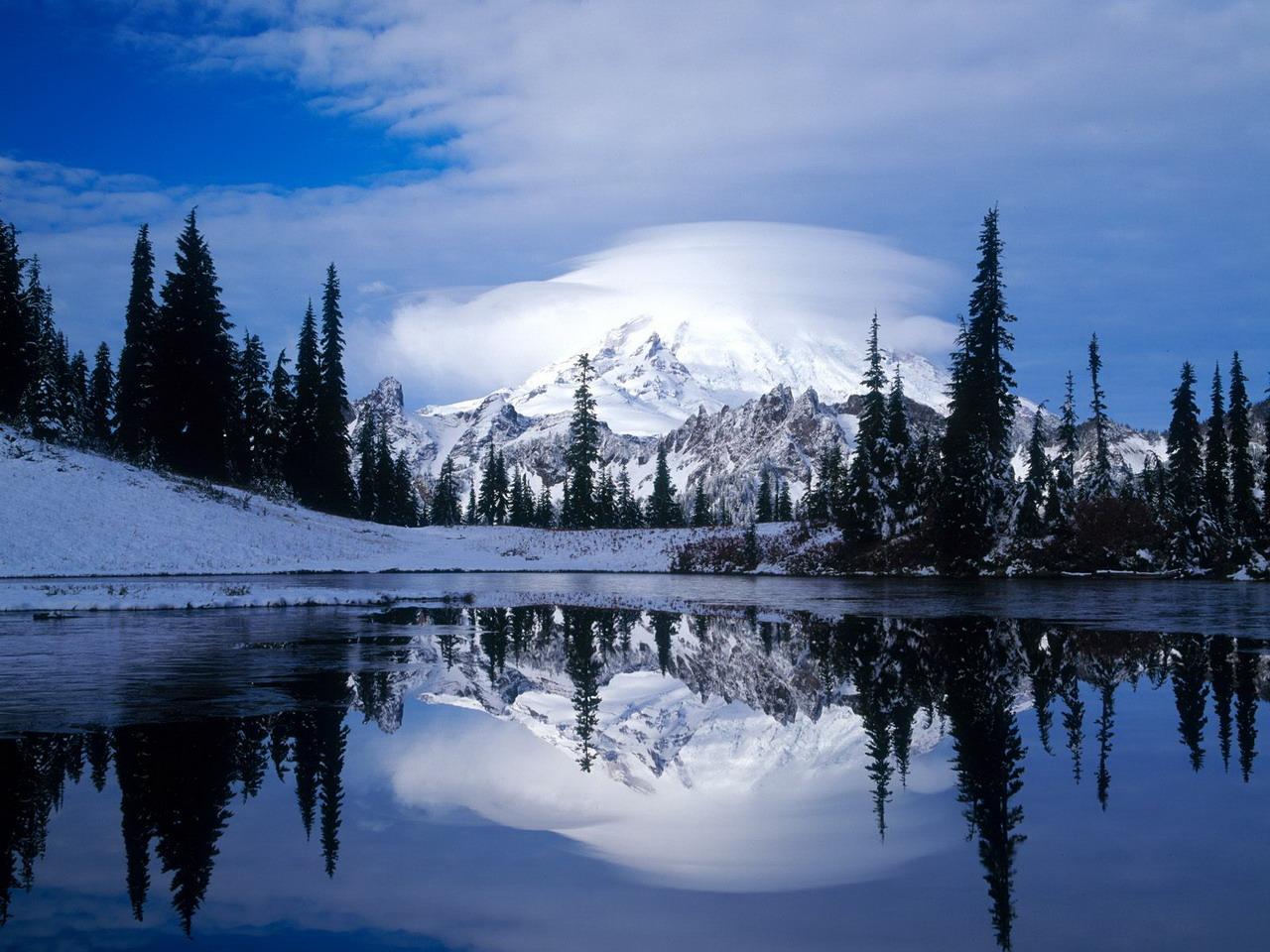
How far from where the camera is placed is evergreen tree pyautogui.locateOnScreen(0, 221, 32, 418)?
62125 millimetres

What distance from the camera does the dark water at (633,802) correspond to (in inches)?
249

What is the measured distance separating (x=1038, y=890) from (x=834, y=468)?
112176mm

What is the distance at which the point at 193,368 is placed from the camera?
216 ft

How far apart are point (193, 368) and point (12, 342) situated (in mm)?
10811

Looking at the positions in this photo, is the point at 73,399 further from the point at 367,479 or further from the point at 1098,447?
the point at 1098,447

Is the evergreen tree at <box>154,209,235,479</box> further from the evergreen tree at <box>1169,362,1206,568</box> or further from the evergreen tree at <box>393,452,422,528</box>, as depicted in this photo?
the evergreen tree at <box>1169,362,1206,568</box>

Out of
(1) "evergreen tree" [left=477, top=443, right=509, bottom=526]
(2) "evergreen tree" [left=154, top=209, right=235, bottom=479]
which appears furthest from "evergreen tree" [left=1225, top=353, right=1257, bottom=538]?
(1) "evergreen tree" [left=477, top=443, right=509, bottom=526]

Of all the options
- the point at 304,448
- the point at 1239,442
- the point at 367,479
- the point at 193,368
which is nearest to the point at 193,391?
the point at 193,368

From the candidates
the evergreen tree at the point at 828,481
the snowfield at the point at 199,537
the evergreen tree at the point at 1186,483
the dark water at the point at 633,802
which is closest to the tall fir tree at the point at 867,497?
the snowfield at the point at 199,537

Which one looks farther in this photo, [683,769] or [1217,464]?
[1217,464]

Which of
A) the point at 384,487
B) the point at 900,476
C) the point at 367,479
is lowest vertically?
the point at 900,476

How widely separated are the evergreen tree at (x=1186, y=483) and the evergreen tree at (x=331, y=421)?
199ft

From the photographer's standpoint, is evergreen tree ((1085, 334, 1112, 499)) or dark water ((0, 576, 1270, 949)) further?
evergreen tree ((1085, 334, 1112, 499))

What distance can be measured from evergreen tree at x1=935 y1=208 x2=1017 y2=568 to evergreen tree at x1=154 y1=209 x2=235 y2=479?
47989mm
